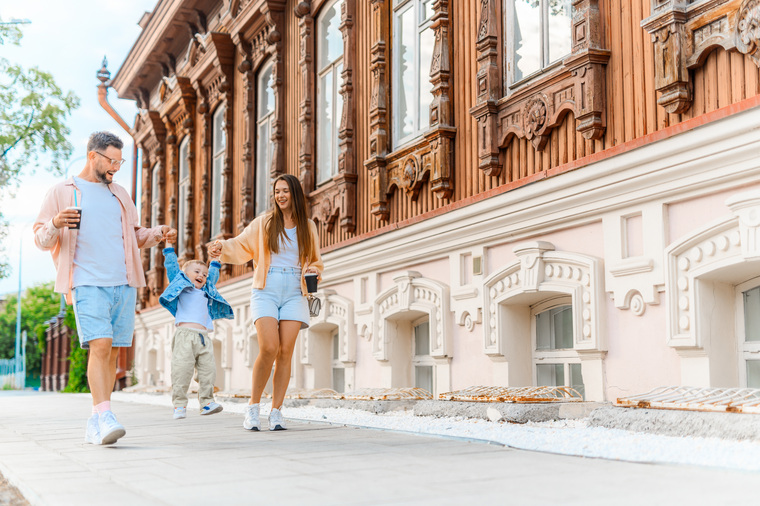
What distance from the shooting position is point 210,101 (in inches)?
765

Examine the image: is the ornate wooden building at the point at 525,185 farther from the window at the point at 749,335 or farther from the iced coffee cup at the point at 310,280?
the iced coffee cup at the point at 310,280

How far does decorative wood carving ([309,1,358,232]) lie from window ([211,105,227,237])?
649 cm

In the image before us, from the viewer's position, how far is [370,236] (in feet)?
36.0

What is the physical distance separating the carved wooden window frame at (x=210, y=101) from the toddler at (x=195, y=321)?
24.2 feet

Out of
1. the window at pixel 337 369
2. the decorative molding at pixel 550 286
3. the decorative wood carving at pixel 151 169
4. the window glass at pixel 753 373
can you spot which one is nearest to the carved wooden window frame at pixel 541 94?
the decorative molding at pixel 550 286

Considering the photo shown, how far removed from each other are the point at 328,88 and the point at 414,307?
4.66m

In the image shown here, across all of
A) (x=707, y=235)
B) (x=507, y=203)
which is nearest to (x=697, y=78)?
(x=707, y=235)

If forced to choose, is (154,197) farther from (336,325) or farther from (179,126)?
(336,325)

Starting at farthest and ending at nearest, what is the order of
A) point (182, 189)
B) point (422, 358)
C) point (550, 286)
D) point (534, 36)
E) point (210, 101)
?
1. point (182, 189)
2. point (210, 101)
3. point (422, 358)
4. point (534, 36)
5. point (550, 286)

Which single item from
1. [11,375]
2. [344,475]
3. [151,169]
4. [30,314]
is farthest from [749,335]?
[30,314]

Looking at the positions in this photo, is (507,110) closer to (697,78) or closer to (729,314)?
(697,78)

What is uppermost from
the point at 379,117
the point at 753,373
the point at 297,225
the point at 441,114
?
the point at 379,117

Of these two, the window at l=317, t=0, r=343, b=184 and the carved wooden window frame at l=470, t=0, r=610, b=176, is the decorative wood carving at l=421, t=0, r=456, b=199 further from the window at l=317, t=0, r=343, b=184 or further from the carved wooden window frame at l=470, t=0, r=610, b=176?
the window at l=317, t=0, r=343, b=184

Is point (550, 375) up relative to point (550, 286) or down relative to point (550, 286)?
down
